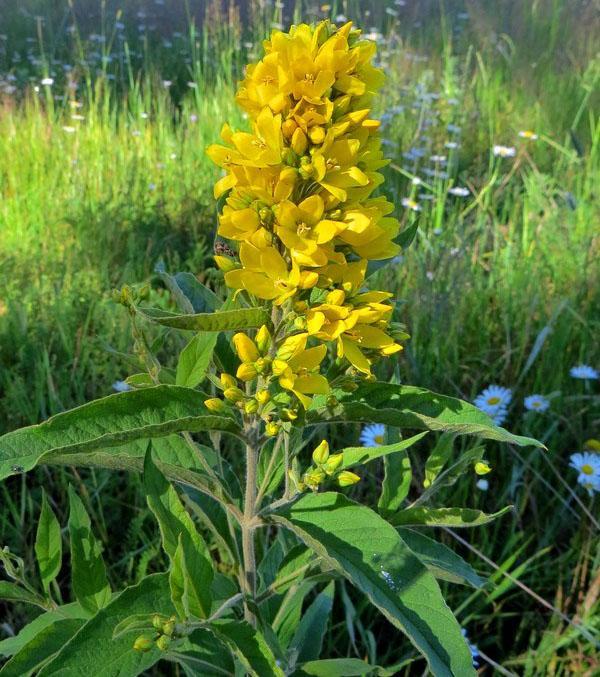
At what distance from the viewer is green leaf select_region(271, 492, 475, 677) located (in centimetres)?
75

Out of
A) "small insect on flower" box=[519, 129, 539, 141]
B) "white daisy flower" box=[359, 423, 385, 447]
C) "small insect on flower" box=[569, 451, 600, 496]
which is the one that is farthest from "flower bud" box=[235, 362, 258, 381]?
"small insect on flower" box=[519, 129, 539, 141]

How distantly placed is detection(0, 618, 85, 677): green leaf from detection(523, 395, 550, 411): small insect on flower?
3.81 ft

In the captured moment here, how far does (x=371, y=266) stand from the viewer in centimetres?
92

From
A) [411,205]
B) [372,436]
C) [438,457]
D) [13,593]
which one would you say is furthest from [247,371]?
[411,205]

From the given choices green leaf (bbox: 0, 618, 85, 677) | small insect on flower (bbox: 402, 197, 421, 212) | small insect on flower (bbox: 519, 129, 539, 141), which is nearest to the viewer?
green leaf (bbox: 0, 618, 85, 677)

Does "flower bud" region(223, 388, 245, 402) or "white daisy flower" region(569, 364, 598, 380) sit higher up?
"flower bud" region(223, 388, 245, 402)

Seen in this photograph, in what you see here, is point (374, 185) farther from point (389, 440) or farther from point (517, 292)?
point (517, 292)

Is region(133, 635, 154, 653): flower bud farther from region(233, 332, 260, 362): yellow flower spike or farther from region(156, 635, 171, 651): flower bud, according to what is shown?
region(233, 332, 260, 362): yellow flower spike

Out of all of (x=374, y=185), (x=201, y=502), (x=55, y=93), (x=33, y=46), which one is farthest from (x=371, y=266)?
(x=33, y=46)

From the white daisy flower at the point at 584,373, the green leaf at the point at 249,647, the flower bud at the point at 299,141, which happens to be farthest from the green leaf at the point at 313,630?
the white daisy flower at the point at 584,373

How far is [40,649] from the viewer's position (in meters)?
0.87

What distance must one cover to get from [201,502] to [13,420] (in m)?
0.88

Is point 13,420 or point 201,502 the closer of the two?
point 201,502

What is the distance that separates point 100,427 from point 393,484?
1.42 ft
